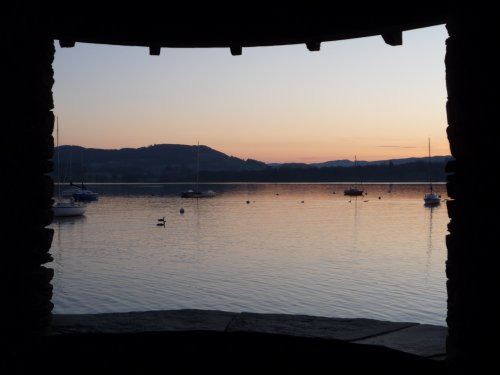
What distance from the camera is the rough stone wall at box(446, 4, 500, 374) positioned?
4.27 meters

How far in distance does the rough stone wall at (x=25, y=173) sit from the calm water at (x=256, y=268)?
2375 centimetres

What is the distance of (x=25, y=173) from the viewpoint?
5.63m

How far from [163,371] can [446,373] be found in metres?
2.72

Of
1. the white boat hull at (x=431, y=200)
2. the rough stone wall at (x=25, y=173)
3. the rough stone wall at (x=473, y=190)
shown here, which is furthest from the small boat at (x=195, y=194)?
the rough stone wall at (x=473, y=190)

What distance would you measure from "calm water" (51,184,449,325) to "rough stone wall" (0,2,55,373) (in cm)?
2375

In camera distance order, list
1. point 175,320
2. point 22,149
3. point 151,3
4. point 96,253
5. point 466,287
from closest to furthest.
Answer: point 466,287, point 22,149, point 151,3, point 175,320, point 96,253

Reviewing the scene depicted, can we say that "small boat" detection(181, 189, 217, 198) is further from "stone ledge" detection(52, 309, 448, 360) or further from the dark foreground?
the dark foreground

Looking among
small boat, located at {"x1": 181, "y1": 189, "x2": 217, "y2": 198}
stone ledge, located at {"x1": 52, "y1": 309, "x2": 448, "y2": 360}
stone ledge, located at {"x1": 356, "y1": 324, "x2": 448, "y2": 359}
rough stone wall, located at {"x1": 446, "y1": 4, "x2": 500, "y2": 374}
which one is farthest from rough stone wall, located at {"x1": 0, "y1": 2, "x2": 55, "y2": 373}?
small boat, located at {"x1": 181, "y1": 189, "x2": 217, "y2": 198}

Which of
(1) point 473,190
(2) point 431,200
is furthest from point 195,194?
(1) point 473,190

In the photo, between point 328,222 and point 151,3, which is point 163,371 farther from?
point 328,222

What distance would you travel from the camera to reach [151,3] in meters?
5.95

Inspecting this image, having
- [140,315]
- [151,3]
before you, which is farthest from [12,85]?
[140,315]

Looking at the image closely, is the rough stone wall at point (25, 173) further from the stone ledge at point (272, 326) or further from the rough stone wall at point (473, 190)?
the rough stone wall at point (473, 190)

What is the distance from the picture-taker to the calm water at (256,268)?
31844 mm
